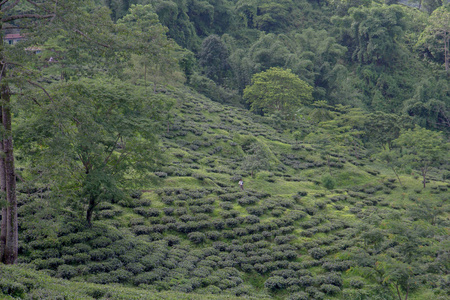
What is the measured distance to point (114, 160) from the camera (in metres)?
18.1

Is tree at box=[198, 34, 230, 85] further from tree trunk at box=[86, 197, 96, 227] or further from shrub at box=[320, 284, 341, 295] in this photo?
shrub at box=[320, 284, 341, 295]

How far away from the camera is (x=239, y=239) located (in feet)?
72.0

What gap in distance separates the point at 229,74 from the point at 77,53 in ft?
187

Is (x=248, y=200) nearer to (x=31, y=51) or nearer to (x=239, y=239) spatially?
(x=239, y=239)

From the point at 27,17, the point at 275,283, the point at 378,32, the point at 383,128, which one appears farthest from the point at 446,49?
the point at 27,17

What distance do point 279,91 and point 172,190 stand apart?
1451 inches

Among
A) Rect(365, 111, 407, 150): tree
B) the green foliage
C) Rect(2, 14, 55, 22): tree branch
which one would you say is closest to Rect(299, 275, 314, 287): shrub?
Rect(2, 14, 55, 22): tree branch

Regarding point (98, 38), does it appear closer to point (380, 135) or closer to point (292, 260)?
point (292, 260)

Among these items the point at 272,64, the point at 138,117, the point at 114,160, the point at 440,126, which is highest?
the point at 138,117

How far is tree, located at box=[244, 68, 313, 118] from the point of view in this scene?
57531 mm

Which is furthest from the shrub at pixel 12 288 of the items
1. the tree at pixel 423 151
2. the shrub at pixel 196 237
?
the tree at pixel 423 151

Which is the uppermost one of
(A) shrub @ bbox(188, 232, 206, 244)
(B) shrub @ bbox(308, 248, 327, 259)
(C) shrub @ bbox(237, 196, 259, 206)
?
(A) shrub @ bbox(188, 232, 206, 244)

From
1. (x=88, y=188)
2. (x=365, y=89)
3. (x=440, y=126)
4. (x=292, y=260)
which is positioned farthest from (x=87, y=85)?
(x=365, y=89)

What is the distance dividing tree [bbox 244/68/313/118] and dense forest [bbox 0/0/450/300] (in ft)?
14.8
